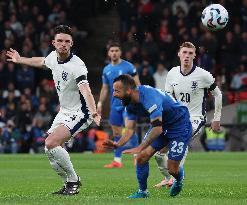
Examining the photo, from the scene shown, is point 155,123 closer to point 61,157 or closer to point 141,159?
point 141,159

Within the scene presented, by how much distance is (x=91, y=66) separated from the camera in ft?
115

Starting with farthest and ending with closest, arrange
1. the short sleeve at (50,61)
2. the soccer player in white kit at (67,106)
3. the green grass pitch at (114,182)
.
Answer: the short sleeve at (50,61)
the soccer player in white kit at (67,106)
the green grass pitch at (114,182)

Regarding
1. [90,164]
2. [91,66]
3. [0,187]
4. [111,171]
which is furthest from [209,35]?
[0,187]

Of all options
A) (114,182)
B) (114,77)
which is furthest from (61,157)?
(114,77)

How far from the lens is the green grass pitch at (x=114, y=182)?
12.5 metres

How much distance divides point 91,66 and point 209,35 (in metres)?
5.87

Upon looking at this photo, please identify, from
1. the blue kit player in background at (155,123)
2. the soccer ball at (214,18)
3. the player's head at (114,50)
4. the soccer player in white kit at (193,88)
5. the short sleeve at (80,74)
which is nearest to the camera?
the blue kit player in background at (155,123)

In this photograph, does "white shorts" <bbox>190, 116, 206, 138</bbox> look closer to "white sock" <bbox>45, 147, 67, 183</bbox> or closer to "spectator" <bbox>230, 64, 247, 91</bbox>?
"white sock" <bbox>45, 147, 67, 183</bbox>

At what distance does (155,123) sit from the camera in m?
12.1

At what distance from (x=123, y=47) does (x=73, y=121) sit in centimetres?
1982

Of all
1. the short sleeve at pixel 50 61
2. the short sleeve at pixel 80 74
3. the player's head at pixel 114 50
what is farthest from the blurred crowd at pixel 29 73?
the short sleeve at pixel 80 74

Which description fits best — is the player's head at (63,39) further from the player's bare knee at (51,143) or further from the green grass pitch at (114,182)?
the green grass pitch at (114,182)

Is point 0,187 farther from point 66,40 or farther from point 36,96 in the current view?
point 36,96

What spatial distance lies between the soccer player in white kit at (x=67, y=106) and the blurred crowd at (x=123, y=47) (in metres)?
15.6
